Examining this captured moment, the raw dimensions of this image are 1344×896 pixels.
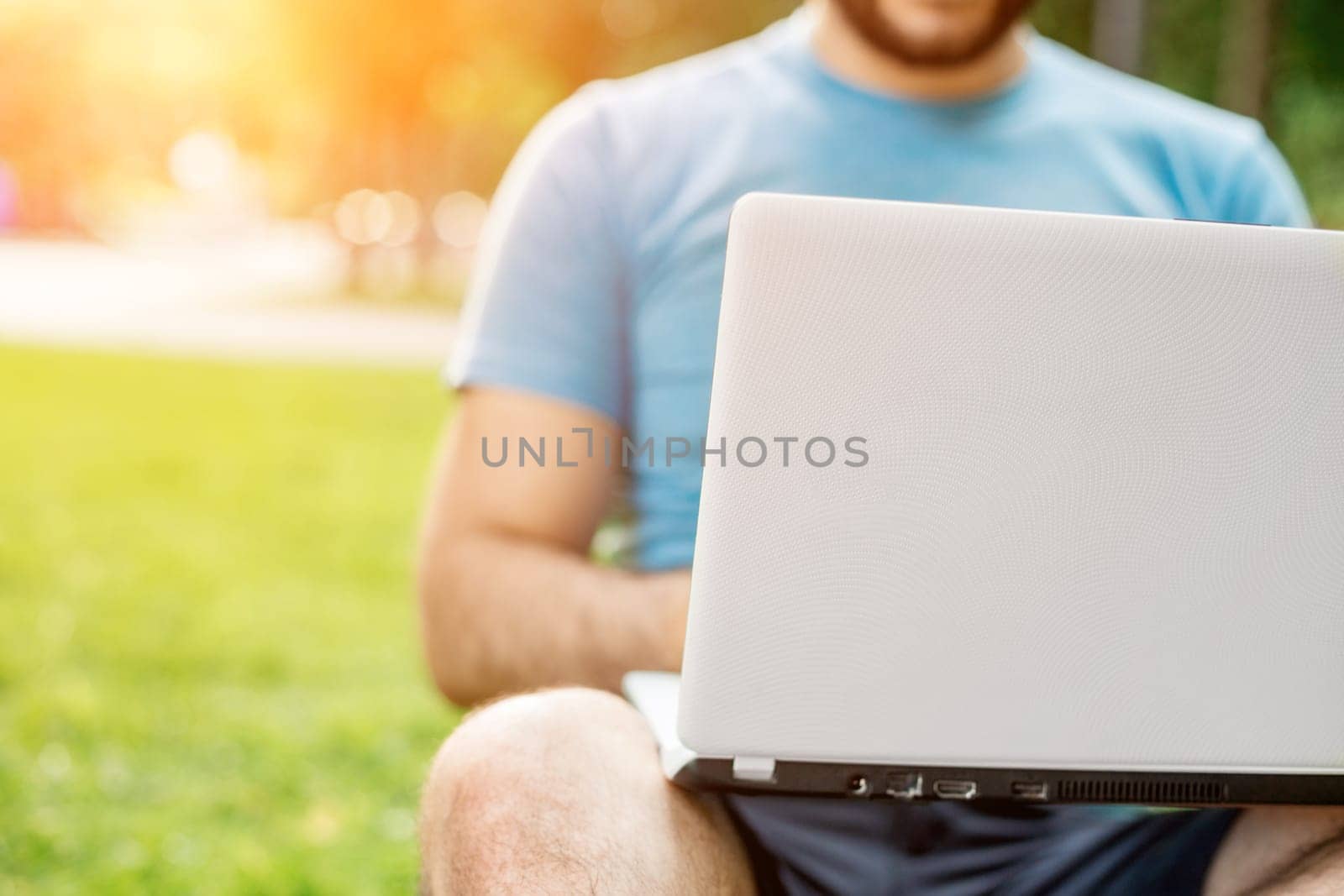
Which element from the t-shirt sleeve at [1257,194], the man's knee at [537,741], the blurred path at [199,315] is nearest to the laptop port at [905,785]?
the man's knee at [537,741]

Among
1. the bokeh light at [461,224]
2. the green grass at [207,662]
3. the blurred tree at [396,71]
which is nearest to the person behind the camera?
the green grass at [207,662]

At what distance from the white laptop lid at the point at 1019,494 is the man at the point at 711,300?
27 cm

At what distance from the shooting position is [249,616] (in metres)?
3.32

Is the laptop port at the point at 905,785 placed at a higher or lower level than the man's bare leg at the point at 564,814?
higher

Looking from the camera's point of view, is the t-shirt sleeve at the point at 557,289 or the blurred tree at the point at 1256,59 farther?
the blurred tree at the point at 1256,59

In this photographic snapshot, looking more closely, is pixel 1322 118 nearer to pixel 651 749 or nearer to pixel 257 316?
pixel 651 749

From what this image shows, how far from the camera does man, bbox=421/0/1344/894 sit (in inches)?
49.9

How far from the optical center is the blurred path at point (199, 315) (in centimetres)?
930

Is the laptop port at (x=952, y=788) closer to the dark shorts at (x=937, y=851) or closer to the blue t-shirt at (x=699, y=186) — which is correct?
the dark shorts at (x=937, y=851)

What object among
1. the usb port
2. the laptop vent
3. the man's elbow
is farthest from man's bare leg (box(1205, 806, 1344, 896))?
the man's elbow

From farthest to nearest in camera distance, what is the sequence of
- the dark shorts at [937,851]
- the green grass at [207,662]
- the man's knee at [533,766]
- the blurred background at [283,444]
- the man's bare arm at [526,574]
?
1. the blurred background at [283,444]
2. the green grass at [207,662]
3. the man's bare arm at [526,574]
4. the dark shorts at [937,851]
5. the man's knee at [533,766]

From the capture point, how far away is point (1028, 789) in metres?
0.95

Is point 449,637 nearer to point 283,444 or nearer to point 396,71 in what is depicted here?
point 283,444

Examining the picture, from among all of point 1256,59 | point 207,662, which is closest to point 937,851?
point 207,662
